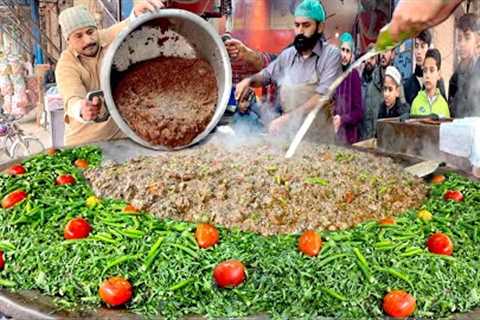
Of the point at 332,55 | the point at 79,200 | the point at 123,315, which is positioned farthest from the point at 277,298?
the point at 332,55

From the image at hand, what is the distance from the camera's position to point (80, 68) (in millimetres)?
5070

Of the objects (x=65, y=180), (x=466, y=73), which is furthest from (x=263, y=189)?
(x=466, y=73)

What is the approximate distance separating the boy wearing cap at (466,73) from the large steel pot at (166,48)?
338cm

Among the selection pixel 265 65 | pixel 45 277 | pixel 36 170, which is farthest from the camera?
pixel 265 65

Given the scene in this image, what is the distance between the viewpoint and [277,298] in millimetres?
2092

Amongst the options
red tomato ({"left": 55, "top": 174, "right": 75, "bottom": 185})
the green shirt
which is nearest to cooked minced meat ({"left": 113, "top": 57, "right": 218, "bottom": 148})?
red tomato ({"left": 55, "top": 174, "right": 75, "bottom": 185})

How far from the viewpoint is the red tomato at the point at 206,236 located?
92.3 inches

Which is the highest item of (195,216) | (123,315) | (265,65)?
(265,65)

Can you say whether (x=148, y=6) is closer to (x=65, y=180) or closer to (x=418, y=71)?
(x=65, y=180)

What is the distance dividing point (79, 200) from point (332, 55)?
401 cm

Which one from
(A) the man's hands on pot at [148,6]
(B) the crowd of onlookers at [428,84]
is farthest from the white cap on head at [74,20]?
(B) the crowd of onlookers at [428,84]

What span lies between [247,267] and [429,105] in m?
5.09

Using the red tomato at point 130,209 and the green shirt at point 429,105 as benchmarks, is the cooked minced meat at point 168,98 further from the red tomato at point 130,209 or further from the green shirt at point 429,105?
the green shirt at point 429,105

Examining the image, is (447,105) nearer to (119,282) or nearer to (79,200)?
(79,200)
